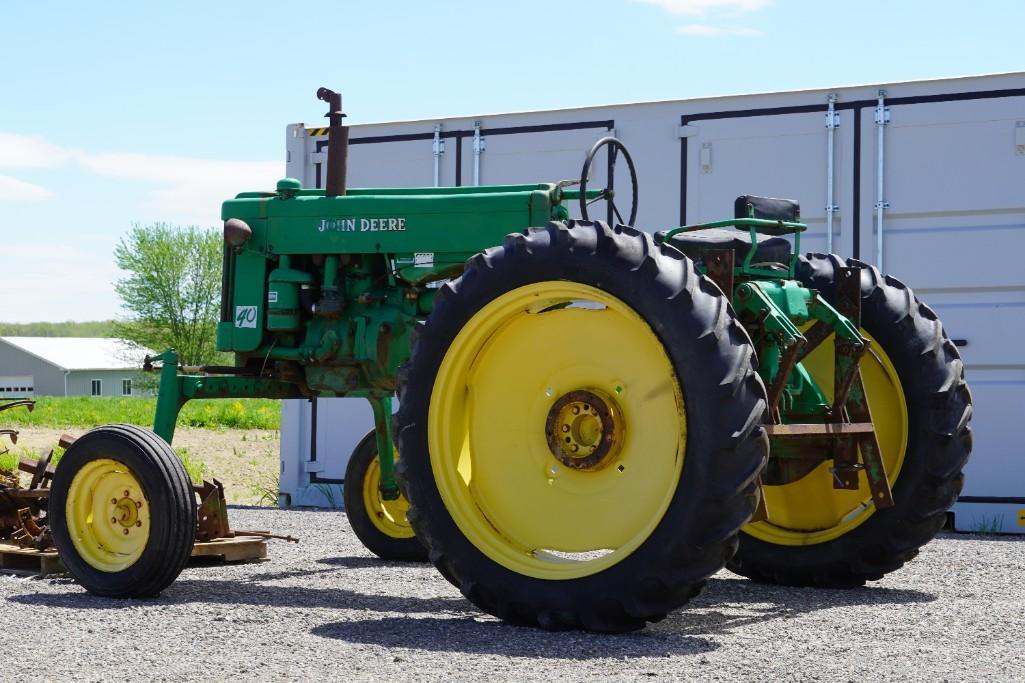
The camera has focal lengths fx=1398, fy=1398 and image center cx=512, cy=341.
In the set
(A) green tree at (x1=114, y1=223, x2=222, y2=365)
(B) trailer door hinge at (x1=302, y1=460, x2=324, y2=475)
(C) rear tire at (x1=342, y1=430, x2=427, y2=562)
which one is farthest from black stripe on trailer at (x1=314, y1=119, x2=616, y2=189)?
(A) green tree at (x1=114, y1=223, x2=222, y2=365)

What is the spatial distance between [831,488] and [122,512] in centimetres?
340

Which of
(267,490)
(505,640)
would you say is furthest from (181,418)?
(505,640)

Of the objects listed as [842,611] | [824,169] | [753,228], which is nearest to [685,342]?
[753,228]

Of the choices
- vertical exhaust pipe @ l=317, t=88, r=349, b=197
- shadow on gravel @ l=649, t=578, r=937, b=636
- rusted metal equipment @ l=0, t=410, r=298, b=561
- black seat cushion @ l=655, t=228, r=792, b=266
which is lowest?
shadow on gravel @ l=649, t=578, r=937, b=636

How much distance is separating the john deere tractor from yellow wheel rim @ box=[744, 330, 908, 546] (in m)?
0.01

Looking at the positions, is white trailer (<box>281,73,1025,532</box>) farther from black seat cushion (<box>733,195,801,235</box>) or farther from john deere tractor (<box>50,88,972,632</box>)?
black seat cushion (<box>733,195,801,235</box>)

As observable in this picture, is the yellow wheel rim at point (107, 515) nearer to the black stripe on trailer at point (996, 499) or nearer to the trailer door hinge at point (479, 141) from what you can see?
the trailer door hinge at point (479, 141)

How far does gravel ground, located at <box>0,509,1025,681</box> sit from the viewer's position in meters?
4.55

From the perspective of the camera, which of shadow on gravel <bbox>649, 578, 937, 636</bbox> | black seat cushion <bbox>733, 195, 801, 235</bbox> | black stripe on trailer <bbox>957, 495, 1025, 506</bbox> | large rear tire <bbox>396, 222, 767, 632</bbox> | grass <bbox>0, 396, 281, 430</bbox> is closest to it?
large rear tire <bbox>396, 222, 767, 632</bbox>

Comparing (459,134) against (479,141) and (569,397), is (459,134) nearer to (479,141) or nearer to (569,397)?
(479,141)

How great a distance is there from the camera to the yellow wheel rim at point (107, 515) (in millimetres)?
6465

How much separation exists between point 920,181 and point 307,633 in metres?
6.48

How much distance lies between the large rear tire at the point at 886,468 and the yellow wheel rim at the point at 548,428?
170 centimetres

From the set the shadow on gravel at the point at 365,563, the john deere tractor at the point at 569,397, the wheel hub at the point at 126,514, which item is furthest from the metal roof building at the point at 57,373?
the wheel hub at the point at 126,514
